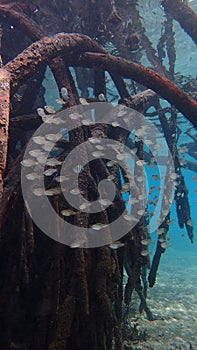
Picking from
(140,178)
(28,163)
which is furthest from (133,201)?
(28,163)

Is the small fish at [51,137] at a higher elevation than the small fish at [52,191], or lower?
higher

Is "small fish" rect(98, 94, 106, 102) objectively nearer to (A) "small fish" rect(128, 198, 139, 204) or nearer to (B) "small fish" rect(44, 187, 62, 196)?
(A) "small fish" rect(128, 198, 139, 204)

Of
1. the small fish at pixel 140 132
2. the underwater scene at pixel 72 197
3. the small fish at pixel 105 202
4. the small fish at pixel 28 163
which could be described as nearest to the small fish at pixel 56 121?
the underwater scene at pixel 72 197

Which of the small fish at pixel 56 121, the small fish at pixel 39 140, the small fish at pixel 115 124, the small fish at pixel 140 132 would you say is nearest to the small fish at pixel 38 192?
the small fish at pixel 39 140

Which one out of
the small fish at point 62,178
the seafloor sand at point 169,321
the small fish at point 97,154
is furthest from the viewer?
the seafloor sand at point 169,321

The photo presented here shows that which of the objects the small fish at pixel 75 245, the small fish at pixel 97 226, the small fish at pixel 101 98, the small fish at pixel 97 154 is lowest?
the small fish at pixel 75 245

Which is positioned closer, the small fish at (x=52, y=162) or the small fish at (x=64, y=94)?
the small fish at (x=52, y=162)

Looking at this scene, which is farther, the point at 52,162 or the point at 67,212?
the point at 52,162

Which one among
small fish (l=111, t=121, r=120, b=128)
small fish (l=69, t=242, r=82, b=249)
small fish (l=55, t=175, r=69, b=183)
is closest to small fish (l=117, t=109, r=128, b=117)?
small fish (l=111, t=121, r=120, b=128)

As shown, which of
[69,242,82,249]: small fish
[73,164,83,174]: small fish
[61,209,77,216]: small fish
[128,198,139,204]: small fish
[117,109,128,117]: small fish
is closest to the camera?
[69,242,82,249]: small fish

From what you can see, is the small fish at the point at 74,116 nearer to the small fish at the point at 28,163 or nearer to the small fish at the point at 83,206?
the small fish at the point at 28,163

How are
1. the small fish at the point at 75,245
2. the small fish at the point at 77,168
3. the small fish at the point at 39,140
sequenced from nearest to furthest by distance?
the small fish at the point at 75,245
the small fish at the point at 77,168
the small fish at the point at 39,140

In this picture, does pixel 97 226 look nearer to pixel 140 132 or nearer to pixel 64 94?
pixel 64 94

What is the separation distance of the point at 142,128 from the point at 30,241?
4046 mm
